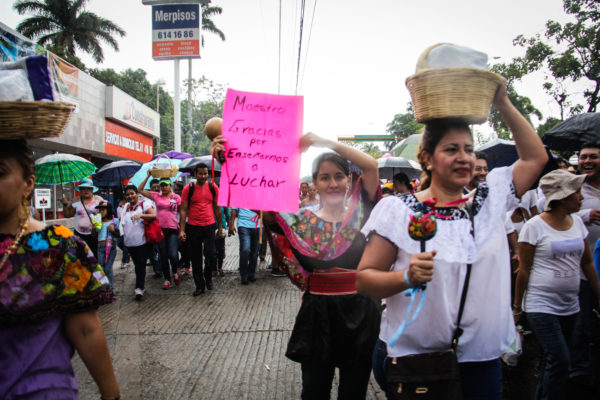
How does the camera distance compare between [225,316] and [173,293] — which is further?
[173,293]

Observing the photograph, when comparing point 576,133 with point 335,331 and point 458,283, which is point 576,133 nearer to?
point 458,283

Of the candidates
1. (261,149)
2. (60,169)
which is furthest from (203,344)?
(60,169)

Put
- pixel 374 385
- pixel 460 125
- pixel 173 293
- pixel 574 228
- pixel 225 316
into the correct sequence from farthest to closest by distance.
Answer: pixel 173 293 → pixel 225 316 → pixel 374 385 → pixel 574 228 → pixel 460 125

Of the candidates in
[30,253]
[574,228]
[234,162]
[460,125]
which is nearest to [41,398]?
[30,253]

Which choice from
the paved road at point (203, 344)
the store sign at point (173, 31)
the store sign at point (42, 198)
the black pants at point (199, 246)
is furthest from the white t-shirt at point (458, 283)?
the store sign at point (173, 31)

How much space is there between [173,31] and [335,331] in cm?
2197

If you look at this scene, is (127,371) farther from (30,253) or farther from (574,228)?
(574,228)

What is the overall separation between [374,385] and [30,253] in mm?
3165

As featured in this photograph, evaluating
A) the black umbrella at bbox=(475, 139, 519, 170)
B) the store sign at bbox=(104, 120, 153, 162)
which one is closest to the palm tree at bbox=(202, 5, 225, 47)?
the store sign at bbox=(104, 120, 153, 162)

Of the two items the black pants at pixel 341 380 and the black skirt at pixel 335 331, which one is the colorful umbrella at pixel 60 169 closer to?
the black skirt at pixel 335 331

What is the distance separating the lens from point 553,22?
16844 millimetres

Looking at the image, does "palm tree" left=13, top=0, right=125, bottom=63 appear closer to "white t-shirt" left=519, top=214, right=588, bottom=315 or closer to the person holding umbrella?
the person holding umbrella

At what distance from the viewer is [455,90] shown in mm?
1607

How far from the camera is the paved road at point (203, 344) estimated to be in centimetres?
362
